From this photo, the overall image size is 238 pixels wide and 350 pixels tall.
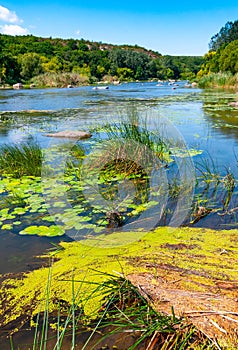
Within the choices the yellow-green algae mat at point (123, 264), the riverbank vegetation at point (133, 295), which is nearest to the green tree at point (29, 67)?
the yellow-green algae mat at point (123, 264)

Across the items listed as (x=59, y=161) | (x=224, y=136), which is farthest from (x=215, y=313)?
(x=224, y=136)

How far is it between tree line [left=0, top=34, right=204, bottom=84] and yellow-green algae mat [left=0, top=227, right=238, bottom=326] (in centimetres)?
3339

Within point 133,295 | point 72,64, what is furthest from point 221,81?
point 72,64

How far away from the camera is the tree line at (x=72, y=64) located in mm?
37094

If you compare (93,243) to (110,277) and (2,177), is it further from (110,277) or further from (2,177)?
(2,177)

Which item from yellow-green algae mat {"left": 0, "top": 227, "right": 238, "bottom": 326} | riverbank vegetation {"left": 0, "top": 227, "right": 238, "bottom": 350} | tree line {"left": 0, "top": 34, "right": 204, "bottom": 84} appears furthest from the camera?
tree line {"left": 0, "top": 34, "right": 204, "bottom": 84}

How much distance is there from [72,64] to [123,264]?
52452 mm

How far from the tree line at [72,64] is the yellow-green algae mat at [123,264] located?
3339 cm

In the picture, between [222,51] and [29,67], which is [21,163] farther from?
[29,67]

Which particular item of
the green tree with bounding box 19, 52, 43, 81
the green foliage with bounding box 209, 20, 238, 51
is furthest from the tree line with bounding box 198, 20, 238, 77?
the green tree with bounding box 19, 52, 43, 81

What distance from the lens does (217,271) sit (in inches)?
62.8

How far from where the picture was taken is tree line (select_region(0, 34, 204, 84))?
3709cm

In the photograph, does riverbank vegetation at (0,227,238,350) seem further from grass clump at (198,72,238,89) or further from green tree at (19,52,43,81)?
green tree at (19,52,43,81)

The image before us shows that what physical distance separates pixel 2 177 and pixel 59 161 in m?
0.75
